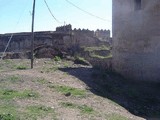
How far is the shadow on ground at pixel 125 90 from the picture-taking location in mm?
9754

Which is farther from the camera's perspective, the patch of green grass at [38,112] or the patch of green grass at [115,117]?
the patch of green grass at [115,117]

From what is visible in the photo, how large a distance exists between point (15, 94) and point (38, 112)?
1.60 metres

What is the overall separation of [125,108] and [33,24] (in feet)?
19.7

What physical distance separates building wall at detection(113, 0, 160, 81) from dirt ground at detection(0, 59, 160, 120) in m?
1.00

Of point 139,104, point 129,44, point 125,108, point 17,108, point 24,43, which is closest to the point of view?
point 17,108

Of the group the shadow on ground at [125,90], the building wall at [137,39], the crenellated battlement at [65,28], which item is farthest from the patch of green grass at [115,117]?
the crenellated battlement at [65,28]

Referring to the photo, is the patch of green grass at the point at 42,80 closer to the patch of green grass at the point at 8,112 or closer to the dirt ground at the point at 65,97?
the dirt ground at the point at 65,97

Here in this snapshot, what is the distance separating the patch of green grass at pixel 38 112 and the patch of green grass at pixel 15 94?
926 millimetres

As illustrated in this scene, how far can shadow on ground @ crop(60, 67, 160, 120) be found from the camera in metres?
9.75

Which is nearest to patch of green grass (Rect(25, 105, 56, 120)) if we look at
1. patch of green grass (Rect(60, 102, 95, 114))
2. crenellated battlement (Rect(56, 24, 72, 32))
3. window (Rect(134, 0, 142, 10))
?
patch of green grass (Rect(60, 102, 95, 114))

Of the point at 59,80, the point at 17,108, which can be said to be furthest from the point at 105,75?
the point at 17,108

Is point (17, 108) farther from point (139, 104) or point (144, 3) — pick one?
point (144, 3)

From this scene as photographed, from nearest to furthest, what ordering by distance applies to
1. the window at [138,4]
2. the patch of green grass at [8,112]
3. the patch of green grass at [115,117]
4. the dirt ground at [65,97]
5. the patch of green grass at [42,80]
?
the patch of green grass at [8,112] → the dirt ground at [65,97] → the patch of green grass at [115,117] → the patch of green grass at [42,80] → the window at [138,4]

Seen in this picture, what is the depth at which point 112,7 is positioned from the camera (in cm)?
1455
